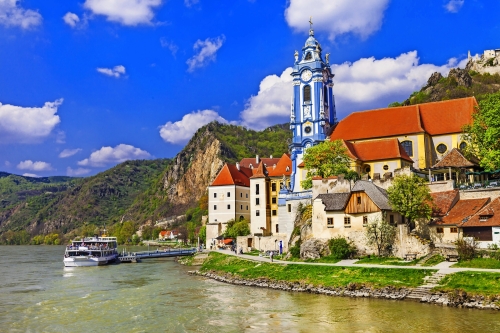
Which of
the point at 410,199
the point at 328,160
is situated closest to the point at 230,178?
the point at 328,160

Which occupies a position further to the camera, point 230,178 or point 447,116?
point 230,178

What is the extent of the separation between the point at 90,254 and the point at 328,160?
34652mm

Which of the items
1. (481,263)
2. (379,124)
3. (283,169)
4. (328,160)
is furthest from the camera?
(283,169)

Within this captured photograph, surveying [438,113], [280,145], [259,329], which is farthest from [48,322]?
[280,145]

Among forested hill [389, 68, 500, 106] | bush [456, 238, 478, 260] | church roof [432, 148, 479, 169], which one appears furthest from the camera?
forested hill [389, 68, 500, 106]

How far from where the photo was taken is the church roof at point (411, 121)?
58188mm

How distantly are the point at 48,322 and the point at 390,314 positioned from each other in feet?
64.2

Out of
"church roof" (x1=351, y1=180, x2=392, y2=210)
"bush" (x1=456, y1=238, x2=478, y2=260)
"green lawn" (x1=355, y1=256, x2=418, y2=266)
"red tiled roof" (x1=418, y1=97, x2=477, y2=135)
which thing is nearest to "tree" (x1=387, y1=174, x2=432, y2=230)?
"church roof" (x1=351, y1=180, x2=392, y2=210)

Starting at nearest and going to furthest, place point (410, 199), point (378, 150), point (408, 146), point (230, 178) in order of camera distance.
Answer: point (410, 199) → point (378, 150) → point (408, 146) → point (230, 178)

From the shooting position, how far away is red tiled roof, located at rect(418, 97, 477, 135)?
57750 millimetres

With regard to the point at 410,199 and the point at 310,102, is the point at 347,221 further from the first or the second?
the point at 310,102

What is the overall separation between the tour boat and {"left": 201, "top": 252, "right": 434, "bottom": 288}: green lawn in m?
24.5

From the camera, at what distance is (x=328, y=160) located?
175 feet

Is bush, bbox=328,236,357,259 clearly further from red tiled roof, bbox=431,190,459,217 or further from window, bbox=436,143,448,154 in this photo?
window, bbox=436,143,448,154
